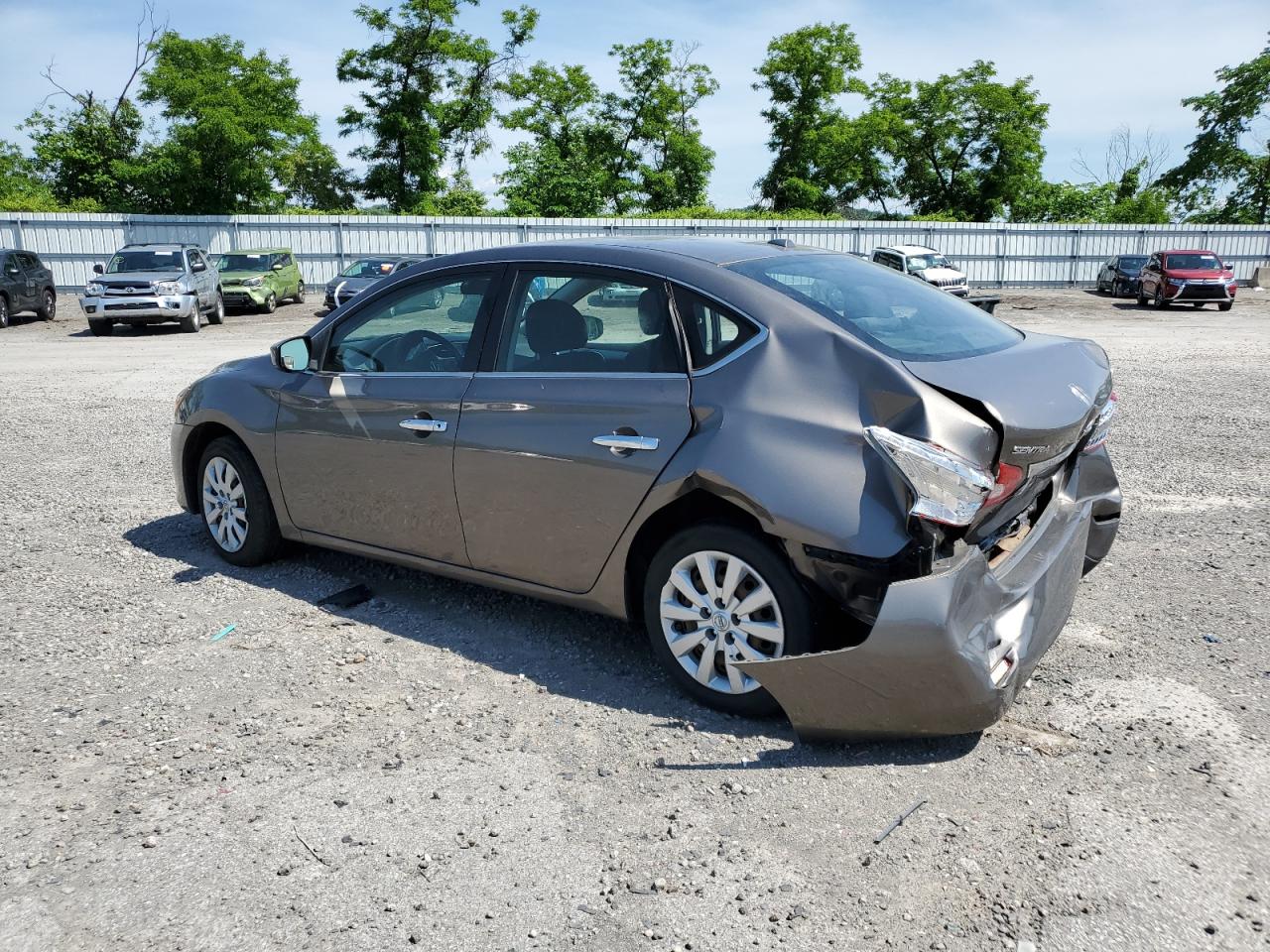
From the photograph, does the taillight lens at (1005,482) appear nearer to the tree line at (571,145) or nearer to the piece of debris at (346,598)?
the piece of debris at (346,598)

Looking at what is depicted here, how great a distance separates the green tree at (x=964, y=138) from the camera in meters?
48.2

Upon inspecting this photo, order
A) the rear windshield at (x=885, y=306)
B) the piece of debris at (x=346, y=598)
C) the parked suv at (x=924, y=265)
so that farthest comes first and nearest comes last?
the parked suv at (x=924, y=265) < the piece of debris at (x=346, y=598) < the rear windshield at (x=885, y=306)

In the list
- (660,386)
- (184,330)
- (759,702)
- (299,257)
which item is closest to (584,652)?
(759,702)

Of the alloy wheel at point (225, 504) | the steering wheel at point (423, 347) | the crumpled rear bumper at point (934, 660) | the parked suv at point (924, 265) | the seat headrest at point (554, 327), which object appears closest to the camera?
the crumpled rear bumper at point (934, 660)

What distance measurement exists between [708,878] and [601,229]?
34.1 m

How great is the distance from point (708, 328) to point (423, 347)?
1.51 m

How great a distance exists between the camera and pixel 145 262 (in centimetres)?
2241

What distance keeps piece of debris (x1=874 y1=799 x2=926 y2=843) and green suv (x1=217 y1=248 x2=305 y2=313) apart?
25884 mm

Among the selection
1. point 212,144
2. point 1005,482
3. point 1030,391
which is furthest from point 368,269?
point 1005,482

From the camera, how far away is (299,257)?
3406cm

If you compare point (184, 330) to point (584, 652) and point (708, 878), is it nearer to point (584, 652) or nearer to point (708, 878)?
point (584, 652)

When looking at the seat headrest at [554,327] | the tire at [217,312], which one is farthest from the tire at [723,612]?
the tire at [217,312]

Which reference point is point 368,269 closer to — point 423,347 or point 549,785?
point 423,347

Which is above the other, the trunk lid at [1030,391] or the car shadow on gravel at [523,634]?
the trunk lid at [1030,391]
